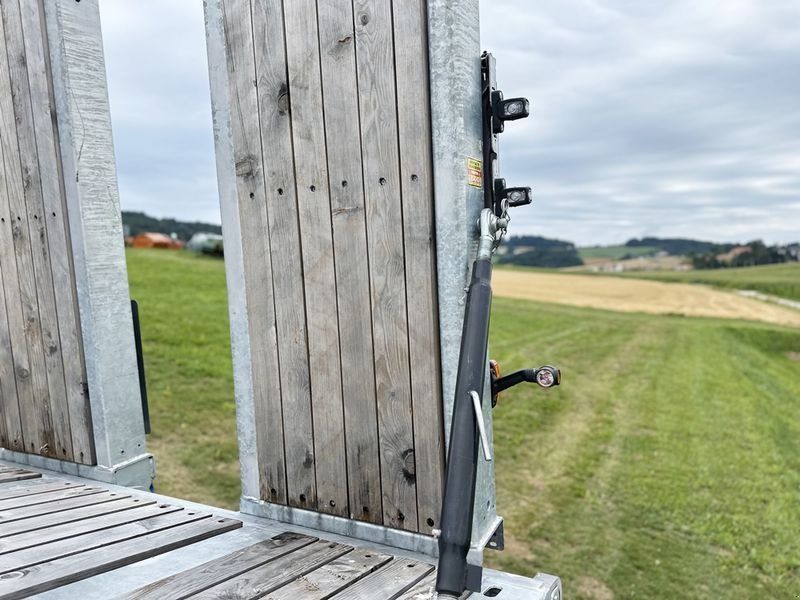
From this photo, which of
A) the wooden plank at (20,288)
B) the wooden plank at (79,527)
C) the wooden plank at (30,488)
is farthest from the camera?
the wooden plank at (20,288)

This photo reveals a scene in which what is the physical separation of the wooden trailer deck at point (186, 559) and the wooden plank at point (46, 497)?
0.05 feet

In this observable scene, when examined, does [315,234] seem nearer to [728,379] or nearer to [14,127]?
[14,127]

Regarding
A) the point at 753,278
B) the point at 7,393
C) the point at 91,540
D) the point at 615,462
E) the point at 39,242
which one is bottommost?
the point at 753,278

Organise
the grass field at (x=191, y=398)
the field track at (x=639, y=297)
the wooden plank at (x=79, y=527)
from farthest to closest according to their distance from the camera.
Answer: the field track at (x=639, y=297), the grass field at (x=191, y=398), the wooden plank at (x=79, y=527)

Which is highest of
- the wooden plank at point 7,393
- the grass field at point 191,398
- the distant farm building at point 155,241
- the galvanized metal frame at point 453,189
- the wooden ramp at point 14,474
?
the distant farm building at point 155,241

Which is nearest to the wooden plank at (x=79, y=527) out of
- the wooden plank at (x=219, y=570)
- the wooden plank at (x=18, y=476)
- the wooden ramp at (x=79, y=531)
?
the wooden ramp at (x=79, y=531)

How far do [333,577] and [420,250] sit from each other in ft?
3.76

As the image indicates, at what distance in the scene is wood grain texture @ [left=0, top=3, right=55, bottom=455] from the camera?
324 centimetres

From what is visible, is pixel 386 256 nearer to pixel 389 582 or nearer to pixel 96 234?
pixel 389 582

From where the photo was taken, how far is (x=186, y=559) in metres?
2.16

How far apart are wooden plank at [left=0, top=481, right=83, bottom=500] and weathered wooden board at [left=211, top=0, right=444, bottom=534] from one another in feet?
4.00

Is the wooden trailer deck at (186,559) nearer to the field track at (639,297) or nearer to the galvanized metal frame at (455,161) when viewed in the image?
the galvanized metal frame at (455,161)

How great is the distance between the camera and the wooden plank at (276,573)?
1.89 meters

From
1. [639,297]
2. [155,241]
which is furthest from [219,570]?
[155,241]
